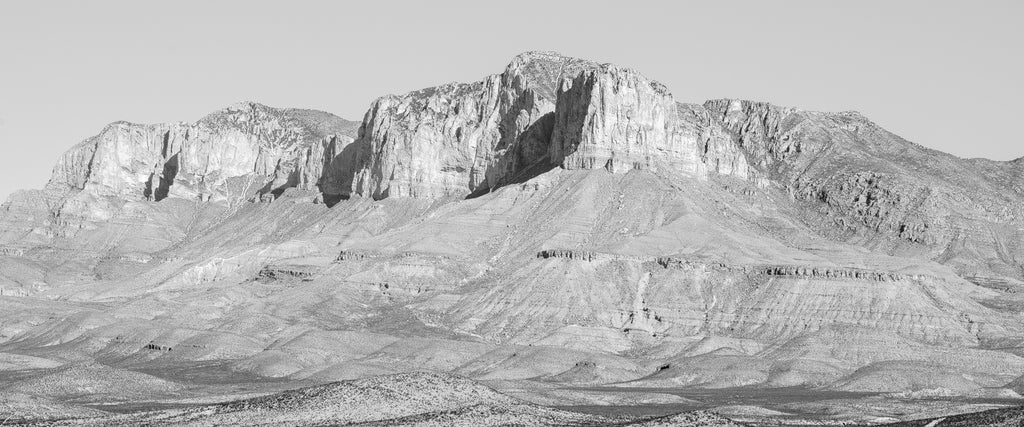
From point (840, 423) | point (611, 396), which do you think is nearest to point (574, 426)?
point (840, 423)

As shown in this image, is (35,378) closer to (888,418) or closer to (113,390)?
(113,390)

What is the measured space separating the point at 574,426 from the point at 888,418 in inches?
1777

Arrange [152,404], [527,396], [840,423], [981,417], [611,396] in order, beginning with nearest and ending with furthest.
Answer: [981,417] < [840,423] < [152,404] < [527,396] < [611,396]

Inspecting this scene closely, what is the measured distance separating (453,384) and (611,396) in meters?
67.4

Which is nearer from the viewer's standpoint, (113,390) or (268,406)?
(268,406)

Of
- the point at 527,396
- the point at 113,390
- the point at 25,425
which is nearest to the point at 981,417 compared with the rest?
the point at 25,425

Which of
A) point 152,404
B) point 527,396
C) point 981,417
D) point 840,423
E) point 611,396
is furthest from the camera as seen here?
point 611,396

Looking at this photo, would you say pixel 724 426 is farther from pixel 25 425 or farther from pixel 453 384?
pixel 25 425

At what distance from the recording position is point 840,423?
150m

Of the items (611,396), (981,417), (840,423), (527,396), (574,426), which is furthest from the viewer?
(611,396)

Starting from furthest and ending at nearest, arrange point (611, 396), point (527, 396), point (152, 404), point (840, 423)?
1. point (611, 396)
2. point (527, 396)
3. point (152, 404)
4. point (840, 423)

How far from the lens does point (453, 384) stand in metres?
128

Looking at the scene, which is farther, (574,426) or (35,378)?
(35,378)

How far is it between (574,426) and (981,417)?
29195 millimetres
